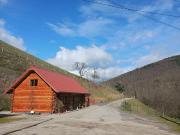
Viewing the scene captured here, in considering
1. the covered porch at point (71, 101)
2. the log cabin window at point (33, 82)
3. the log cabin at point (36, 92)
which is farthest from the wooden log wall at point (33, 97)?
the covered porch at point (71, 101)

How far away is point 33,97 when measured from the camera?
41906 millimetres

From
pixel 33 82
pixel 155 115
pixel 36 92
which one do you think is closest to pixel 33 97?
pixel 36 92

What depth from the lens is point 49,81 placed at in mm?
41250

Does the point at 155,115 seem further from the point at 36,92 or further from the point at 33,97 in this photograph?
the point at 33,97

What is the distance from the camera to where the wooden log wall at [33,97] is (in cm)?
4131

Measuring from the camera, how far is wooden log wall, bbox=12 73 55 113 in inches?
1626

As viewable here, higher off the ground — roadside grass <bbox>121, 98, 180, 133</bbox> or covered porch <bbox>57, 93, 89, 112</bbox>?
covered porch <bbox>57, 93, 89, 112</bbox>

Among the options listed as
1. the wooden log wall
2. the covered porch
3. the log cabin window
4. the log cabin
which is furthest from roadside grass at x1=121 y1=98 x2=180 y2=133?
the log cabin window

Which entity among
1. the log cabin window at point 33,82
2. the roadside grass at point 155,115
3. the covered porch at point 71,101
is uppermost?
the log cabin window at point 33,82

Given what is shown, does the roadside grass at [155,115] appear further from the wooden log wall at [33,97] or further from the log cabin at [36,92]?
the wooden log wall at [33,97]

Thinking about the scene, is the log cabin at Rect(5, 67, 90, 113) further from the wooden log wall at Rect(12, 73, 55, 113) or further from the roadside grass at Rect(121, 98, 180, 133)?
the roadside grass at Rect(121, 98, 180, 133)

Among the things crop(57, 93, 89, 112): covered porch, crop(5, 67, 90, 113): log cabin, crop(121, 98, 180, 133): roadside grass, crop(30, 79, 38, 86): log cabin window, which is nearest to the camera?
crop(121, 98, 180, 133): roadside grass

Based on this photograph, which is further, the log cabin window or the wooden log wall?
the log cabin window

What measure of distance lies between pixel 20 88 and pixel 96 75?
344 ft
